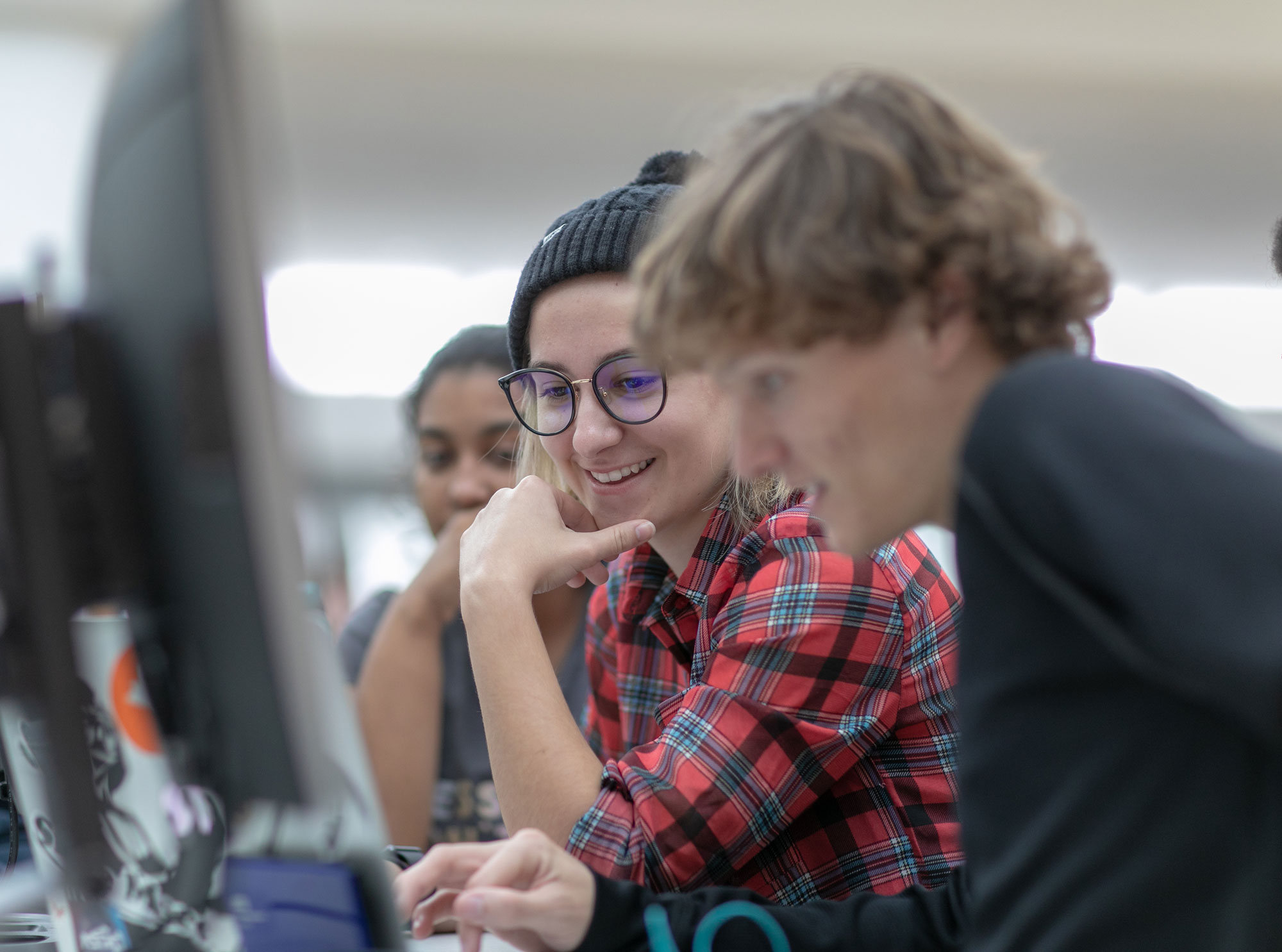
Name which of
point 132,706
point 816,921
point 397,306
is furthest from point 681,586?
point 397,306

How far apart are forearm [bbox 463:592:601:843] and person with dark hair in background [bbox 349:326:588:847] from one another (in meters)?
0.76

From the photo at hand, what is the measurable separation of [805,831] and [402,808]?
904mm

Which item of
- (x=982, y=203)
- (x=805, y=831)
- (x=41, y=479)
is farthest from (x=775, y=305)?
(x=805, y=831)

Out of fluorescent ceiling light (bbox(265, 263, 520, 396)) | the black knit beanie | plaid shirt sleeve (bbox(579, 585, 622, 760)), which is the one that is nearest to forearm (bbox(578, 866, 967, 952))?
plaid shirt sleeve (bbox(579, 585, 622, 760))

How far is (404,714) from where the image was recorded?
173 centimetres

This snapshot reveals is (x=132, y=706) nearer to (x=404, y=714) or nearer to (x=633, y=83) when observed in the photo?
(x=404, y=714)

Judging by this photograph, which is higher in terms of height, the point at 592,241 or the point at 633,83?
the point at 633,83

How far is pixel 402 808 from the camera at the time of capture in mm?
1646

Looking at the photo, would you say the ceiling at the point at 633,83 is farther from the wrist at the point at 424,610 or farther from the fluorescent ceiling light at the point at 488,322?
the wrist at the point at 424,610

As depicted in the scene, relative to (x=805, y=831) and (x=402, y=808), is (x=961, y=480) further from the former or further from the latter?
(x=402, y=808)

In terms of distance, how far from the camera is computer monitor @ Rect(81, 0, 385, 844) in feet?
1.48

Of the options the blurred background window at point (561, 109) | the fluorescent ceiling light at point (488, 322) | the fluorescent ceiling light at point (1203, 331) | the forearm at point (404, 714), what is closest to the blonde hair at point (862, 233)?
the forearm at point (404, 714)

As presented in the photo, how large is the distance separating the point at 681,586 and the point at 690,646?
7 cm

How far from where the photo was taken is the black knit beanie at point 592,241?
3.57ft
